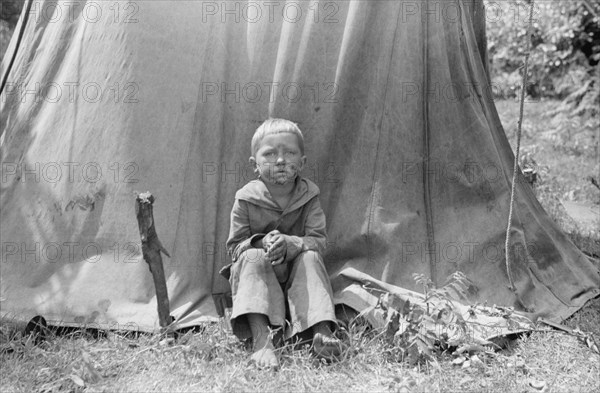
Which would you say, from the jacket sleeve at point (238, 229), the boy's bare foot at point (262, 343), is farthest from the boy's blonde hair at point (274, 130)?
the boy's bare foot at point (262, 343)

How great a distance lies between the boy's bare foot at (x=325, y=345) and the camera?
352 cm

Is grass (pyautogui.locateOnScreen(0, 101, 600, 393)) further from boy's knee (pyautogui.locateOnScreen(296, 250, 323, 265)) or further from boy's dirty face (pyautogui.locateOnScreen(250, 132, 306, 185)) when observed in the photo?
boy's dirty face (pyautogui.locateOnScreen(250, 132, 306, 185))

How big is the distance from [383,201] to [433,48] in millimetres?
922

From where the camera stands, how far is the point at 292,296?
145 inches

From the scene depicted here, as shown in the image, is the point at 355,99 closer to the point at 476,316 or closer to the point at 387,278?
the point at 387,278

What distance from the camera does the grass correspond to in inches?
133

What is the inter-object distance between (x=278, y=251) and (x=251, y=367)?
57cm

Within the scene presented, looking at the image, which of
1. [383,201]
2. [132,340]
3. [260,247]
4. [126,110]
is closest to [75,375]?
[132,340]

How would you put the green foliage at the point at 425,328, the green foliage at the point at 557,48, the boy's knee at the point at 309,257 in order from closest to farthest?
the green foliage at the point at 425,328 < the boy's knee at the point at 309,257 < the green foliage at the point at 557,48

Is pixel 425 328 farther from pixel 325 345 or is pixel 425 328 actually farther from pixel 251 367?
pixel 251 367

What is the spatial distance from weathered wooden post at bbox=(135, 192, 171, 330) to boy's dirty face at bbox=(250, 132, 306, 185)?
0.62 metres

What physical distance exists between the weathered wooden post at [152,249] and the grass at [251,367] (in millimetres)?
149

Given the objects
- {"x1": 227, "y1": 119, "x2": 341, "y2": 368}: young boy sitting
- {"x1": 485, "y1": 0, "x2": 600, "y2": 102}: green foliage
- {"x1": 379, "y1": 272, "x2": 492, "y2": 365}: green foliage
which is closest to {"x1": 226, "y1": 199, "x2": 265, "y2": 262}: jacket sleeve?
{"x1": 227, "y1": 119, "x2": 341, "y2": 368}: young boy sitting

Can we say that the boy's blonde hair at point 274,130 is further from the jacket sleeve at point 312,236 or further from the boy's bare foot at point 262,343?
the boy's bare foot at point 262,343
